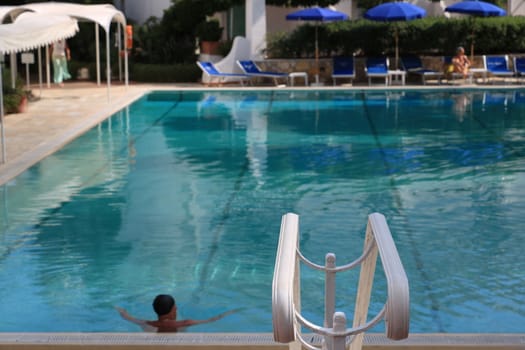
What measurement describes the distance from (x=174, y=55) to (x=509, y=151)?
15.0 m

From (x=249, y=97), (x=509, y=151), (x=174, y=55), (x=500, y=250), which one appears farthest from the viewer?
(x=174, y=55)

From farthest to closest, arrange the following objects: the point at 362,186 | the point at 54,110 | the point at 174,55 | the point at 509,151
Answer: the point at 174,55, the point at 54,110, the point at 509,151, the point at 362,186

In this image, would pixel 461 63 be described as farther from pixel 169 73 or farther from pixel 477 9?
pixel 169 73

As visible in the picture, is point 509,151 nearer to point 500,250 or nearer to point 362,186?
point 362,186

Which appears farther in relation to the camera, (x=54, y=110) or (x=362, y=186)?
(x=54, y=110)

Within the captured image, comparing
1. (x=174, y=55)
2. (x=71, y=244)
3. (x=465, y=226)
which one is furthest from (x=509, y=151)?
(x=174, y=55)

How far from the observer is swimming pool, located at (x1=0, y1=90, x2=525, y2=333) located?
6656mm

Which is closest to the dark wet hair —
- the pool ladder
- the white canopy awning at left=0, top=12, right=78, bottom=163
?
the pool ladder

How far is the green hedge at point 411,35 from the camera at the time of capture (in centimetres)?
2412

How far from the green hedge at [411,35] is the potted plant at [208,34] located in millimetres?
1985

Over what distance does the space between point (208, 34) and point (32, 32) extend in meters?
11.6

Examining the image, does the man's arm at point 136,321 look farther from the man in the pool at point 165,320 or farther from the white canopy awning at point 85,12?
the white canopy awning at point 85,12

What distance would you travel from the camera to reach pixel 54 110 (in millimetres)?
18031

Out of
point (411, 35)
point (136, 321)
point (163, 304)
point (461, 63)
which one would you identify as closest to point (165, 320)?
point (163, 304)
